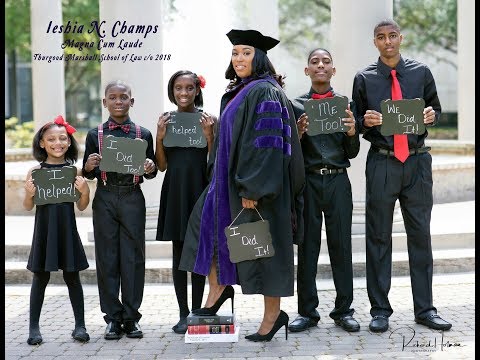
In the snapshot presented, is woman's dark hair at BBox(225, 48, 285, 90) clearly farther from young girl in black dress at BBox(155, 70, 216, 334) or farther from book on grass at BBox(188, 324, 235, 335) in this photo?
book on grass at BBox(188, 324, 235, 335)

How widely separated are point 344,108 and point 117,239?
2.19m

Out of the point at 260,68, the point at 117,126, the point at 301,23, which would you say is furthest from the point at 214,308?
the point at 301,23

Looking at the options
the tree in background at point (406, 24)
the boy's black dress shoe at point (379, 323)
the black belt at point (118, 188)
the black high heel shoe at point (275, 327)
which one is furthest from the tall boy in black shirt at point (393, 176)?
the tree in background at point (406, 24)

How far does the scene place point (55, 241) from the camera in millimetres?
6727

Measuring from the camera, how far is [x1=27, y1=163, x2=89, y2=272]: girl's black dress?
6.72 meters

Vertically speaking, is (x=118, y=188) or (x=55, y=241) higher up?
(x=118, y=188)

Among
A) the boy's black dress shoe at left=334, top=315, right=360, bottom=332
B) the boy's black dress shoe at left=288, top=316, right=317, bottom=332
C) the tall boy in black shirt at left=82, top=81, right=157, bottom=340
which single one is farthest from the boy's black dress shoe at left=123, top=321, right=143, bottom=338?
the boy's black dress shoe at left=334, top=315, right=360, bottom=332

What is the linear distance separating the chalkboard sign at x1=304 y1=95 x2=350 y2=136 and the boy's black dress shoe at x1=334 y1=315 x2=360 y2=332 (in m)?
1.60

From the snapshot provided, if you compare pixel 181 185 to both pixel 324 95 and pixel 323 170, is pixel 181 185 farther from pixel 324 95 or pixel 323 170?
pixel 324 95

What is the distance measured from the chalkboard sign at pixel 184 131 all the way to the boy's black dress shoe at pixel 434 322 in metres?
2.44

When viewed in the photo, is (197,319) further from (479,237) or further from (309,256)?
(479,237)

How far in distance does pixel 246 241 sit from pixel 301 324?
111 cm

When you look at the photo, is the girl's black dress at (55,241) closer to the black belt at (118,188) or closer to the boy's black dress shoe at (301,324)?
the black belt at (118,188)

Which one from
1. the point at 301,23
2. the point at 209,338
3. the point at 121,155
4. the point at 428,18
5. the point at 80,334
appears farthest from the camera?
the point at 301,23
